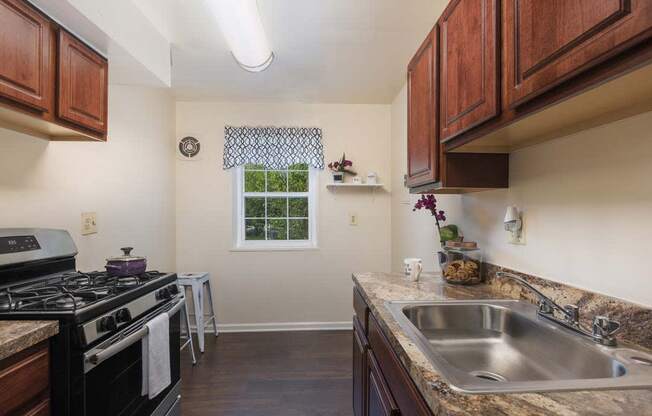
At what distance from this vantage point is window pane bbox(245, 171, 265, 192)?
353 cm

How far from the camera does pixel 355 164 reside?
3473 millimetres

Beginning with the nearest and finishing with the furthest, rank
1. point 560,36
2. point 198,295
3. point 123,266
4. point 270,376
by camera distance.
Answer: point 560,36 < point 123,266 < point 270,376 < point 198,295

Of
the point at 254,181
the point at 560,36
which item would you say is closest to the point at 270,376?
the point at 254,181

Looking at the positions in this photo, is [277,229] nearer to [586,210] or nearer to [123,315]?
[123,315]

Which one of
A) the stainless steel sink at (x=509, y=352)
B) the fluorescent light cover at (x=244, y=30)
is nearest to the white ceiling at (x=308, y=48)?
the fluorescent light cover at (x=244, y=30)

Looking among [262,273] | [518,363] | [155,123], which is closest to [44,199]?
[155,123]

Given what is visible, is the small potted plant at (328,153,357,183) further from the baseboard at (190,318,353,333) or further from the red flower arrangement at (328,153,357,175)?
the baseboard at (190,318,353,333)

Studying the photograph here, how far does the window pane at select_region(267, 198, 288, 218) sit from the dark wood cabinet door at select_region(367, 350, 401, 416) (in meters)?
2.32

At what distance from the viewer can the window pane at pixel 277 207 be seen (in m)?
3.55

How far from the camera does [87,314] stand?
3.80ft

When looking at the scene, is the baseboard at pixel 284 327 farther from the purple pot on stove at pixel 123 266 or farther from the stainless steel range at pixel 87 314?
the purple pot on stove at pixel 123 266

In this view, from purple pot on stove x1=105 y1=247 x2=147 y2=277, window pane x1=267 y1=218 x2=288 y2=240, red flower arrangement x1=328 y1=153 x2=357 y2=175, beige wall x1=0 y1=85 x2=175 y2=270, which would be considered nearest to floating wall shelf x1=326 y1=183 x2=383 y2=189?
red flower arrangement x1=328 y1=153 x2=357 y2=175

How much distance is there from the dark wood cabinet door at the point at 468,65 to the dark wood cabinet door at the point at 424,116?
0.07 meters

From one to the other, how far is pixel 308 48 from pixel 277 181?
1579mm
